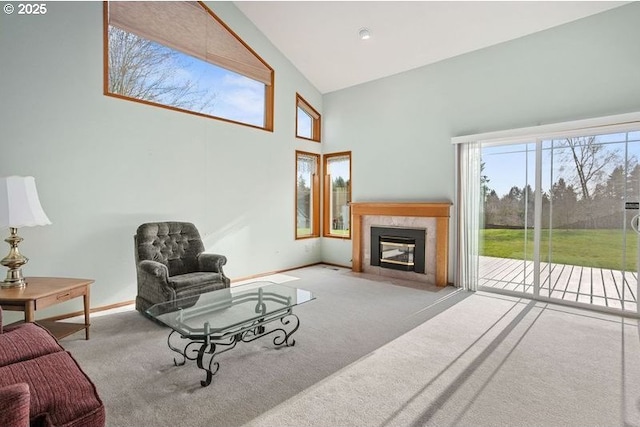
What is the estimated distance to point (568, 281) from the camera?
403 cm

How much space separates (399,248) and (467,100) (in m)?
2.37

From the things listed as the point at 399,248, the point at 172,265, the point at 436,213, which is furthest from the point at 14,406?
the point at 399,248

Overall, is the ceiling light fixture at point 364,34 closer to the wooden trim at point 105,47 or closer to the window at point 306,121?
the window at point 306,121

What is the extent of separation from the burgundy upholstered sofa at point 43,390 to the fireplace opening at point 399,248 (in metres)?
4.38

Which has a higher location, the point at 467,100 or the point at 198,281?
the point at 467,100

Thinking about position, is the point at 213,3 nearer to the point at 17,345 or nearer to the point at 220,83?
the point at 220,83

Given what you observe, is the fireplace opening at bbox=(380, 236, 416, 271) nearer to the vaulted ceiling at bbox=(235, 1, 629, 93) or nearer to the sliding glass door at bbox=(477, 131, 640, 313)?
the sliding glass door at bbox=(477, 131, 640, 313)

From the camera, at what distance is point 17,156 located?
3150 millimetres

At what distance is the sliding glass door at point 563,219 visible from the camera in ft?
12.0

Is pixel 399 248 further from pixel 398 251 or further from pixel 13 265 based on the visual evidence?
pixel 13 265

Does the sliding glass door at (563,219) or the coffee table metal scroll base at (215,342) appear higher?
the sliding glass door at (563,219)

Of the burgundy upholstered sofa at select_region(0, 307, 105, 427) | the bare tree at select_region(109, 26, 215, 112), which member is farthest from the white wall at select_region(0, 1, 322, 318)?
the burgundy upholstered sofa at select_region(0, 307, 105, 427)
